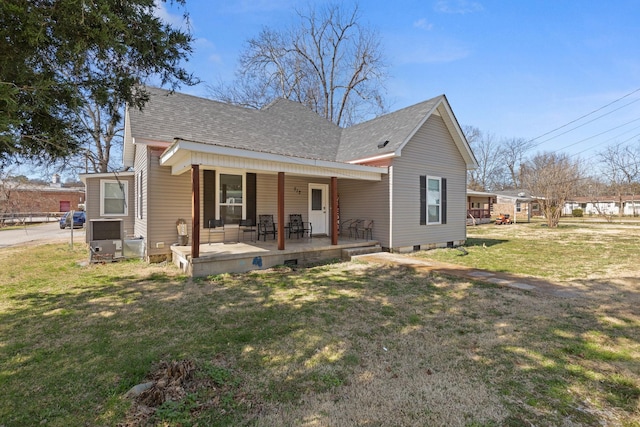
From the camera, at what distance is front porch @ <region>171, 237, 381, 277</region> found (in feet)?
22.4

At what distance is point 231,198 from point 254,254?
256 cm

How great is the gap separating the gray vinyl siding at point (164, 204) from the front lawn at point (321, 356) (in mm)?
2627

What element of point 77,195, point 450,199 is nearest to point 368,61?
point 450,199

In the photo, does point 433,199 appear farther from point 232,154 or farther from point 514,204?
point 514,204

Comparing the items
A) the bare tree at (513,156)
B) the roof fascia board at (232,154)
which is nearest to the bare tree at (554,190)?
the roof fascia board at (232,154)

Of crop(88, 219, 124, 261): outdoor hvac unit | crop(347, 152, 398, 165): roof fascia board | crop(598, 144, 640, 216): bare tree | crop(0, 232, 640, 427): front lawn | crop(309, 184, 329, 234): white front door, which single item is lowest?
crop(0, 232, 640, 427): front lawn

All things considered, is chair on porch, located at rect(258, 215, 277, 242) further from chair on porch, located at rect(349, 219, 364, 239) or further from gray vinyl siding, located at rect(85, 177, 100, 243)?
gray vinyl siding, located at rect(85, 177, 100, 243)

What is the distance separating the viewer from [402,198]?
990 cm

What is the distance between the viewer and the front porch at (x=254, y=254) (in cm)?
682

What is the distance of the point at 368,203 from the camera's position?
412 inches

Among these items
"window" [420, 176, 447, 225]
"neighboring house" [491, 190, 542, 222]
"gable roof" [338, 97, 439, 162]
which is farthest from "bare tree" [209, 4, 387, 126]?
"neighboring house" [491, 190, 542, 222]

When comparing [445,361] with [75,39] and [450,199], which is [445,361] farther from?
[450,199]

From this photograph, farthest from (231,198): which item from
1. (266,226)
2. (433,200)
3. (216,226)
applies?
(433,200)

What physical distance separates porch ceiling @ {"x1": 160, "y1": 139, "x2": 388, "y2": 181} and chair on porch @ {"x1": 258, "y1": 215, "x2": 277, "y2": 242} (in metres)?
2.33
